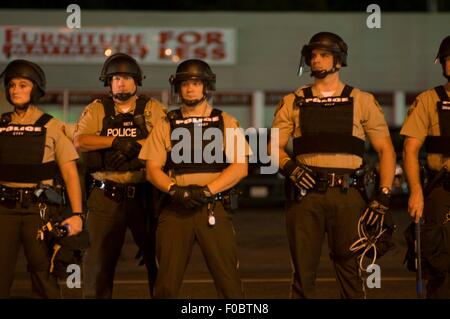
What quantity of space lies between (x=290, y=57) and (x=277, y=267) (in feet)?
46.7

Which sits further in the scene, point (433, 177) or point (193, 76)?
point (433, 177)

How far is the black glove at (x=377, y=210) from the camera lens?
6.88 m

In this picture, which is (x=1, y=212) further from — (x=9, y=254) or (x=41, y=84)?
(x=41, y=84)

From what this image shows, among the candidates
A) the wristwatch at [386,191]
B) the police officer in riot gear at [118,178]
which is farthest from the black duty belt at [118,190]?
the wristwatch at [386,191]

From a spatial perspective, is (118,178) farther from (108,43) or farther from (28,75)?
(108,43)

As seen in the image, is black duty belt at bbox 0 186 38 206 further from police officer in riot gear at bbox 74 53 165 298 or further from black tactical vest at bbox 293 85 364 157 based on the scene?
black tactical vest at bbox 293 85 364 157

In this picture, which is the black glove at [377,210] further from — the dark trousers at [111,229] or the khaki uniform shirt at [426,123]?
the dark trousers at [111,229]

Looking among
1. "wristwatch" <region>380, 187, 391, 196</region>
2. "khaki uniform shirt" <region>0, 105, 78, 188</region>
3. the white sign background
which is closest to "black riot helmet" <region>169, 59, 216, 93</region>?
"khaki uniform shirt" <region>0, 105, 78, 188</region>

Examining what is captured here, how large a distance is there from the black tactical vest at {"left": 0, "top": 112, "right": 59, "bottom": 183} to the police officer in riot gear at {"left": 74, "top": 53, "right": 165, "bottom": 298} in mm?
897

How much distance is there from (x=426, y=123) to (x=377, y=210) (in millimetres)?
801

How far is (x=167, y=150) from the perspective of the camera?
6898 millimetres

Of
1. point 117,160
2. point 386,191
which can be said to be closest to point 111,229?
point 117,160
